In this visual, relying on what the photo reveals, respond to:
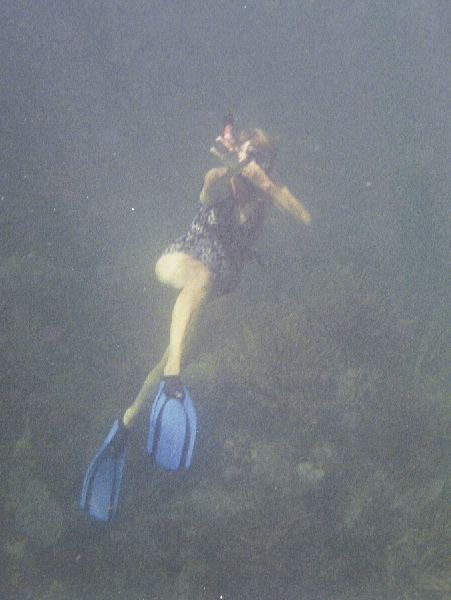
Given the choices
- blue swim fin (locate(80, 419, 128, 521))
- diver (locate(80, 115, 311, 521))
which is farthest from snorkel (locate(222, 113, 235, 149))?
blue swim fin (locate(80, 419, 128, 521))

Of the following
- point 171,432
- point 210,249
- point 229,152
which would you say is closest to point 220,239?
point 210,249

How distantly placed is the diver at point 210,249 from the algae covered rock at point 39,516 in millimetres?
680

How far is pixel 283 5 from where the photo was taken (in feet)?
76.1

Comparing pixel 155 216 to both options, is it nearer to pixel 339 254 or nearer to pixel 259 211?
pixel 339 254

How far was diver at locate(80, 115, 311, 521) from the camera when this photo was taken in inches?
133

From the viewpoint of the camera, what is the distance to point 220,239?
12.0ft

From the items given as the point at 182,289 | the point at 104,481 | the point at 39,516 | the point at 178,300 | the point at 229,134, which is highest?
the point at 229,134

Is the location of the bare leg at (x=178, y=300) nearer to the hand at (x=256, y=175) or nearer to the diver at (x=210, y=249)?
the diver at (x=210, y=249)

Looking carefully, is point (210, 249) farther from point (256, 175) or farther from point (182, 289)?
point (256, 175)

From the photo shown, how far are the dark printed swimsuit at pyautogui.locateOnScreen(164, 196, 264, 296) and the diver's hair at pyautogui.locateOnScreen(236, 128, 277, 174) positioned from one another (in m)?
0.38

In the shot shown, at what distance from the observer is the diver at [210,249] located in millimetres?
3389

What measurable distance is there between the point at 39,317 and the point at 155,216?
12.9ft

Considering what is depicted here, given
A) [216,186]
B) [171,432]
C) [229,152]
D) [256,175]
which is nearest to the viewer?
[171,432]

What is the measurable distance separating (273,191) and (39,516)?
13.3ft
